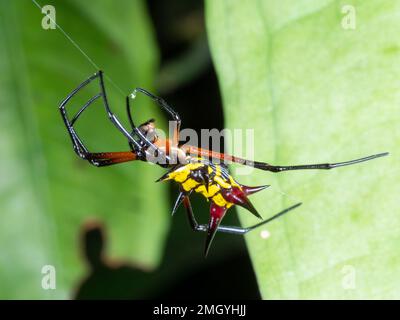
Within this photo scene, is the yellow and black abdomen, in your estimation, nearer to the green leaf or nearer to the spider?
the spider

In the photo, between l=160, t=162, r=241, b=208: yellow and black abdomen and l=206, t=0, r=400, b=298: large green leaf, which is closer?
l=206, t=0, r=400, b=298: large green leaf

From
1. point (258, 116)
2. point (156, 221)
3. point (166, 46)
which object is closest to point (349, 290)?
point (258, 116)

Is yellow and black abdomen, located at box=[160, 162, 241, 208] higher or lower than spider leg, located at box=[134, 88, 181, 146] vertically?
lower

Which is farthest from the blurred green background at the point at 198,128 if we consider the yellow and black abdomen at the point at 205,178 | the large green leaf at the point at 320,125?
the yellow and black abdomen at the point at 205,178

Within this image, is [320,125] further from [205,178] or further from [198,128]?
[198,128]

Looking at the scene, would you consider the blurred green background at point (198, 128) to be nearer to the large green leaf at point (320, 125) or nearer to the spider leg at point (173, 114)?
the large green leaf at point (320, 125)

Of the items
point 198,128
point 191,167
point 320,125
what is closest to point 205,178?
point 191,167

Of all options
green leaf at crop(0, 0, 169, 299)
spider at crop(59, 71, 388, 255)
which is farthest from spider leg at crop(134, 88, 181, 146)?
green leaf at crop(0, 0, 169, 299)

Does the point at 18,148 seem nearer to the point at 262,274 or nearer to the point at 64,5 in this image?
the point at 64,5
